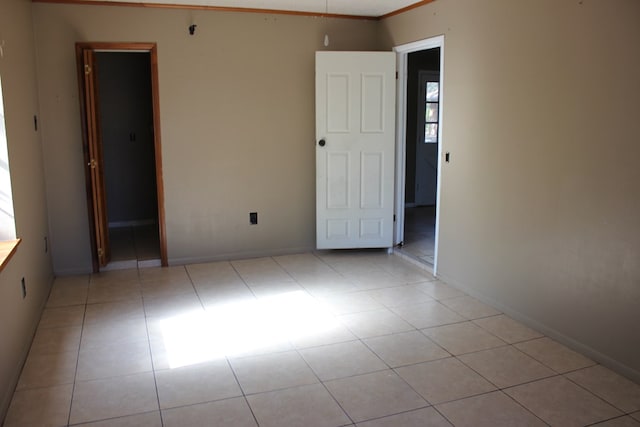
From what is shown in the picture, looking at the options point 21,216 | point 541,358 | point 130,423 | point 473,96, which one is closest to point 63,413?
point 130,423

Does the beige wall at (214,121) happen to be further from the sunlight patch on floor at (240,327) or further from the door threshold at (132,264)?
the sunlight patch on floor at (240,327)

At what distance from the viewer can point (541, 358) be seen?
3027 mm

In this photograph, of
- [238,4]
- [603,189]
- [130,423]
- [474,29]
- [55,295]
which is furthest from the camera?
[238,4]

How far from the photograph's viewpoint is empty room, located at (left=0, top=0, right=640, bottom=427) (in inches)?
106

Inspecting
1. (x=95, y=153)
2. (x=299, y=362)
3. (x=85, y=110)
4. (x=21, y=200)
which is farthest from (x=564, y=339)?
(x=85, y=110)

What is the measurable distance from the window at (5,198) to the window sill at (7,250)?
7 centimetres

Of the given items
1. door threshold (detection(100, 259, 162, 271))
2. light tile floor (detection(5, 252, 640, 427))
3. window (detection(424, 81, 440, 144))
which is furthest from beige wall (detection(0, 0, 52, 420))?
window (detection(424, 81, 440, 144))

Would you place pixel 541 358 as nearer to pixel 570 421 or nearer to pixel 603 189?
pixel 570 421

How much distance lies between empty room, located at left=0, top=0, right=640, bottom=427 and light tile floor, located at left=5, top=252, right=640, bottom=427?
0.7 inches

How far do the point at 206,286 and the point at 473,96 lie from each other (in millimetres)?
2552

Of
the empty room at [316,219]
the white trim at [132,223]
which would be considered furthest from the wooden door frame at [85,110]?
the white trim at [132,223]

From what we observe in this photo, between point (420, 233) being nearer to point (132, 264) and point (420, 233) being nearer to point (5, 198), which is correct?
point (132, 264)

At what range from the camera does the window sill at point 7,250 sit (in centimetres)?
260

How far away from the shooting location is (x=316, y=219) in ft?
17.2
